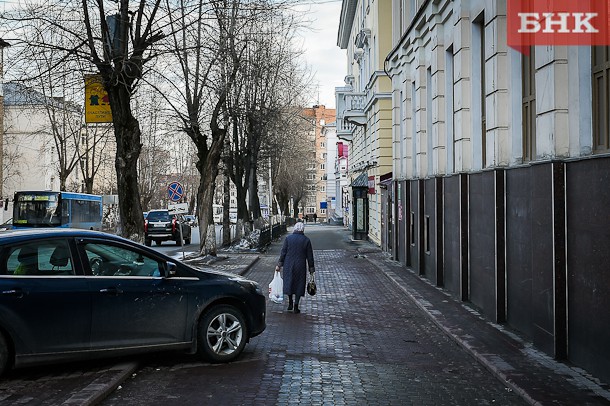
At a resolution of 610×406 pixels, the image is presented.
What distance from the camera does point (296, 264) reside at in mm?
12781

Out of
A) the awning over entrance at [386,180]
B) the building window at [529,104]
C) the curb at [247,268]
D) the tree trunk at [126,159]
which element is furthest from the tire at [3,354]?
the awning over entrance at [386,180]

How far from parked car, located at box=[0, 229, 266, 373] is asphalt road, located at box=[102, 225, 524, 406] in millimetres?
Result: 404

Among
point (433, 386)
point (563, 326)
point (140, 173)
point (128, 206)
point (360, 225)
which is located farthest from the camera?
point (140, 173)

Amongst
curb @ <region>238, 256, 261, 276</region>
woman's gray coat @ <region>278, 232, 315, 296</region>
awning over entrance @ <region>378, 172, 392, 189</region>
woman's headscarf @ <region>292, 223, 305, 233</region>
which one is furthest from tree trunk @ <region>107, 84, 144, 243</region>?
awning over entrance @ <region>378, 172, 392, 189</region>

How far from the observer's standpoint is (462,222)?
529 inches

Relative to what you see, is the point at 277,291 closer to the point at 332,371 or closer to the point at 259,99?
the point at 332,371

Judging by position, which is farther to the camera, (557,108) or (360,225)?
(360,225)

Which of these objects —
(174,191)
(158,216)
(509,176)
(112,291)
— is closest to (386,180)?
(174,191)

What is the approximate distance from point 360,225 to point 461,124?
27.4 m

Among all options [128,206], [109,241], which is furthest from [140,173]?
[109,241]

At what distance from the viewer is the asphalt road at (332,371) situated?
6.91m

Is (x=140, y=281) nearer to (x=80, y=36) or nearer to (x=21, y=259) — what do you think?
(x=21, y=259)

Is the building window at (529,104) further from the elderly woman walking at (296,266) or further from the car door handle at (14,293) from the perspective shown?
the car door handle at (14,293)

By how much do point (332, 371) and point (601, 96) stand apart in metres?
4.13
